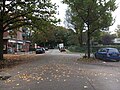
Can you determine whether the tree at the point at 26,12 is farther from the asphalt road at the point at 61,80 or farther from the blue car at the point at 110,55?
the asphalt road at the point at 61,80

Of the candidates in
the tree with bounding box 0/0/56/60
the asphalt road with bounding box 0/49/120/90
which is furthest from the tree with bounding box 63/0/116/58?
the asphalt road with bounding box 0/49/120/90

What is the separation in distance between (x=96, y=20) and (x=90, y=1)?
3.16 meters

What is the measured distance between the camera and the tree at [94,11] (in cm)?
3562

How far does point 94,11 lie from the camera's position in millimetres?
36250

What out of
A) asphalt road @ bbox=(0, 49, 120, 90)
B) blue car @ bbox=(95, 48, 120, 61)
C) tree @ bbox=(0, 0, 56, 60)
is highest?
tree @ bbox=(0, 0, 56, 60)

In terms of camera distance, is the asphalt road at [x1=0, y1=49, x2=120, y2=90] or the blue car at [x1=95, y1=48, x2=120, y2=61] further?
the blue car at [x1=95, y1=48, x2=120, y2=61]

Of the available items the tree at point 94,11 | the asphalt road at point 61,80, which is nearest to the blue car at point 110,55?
the tree at point 94,11

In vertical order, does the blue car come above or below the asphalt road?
above

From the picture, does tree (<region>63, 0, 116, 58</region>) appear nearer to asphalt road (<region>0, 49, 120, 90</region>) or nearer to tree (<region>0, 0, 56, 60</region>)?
tree (<region>0, 0, 56, 60</region>)

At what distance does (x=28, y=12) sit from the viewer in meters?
33.2

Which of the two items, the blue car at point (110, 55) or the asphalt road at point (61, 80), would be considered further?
the blue car at point (110, 55)

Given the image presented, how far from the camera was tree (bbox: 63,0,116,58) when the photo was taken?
35625 mm

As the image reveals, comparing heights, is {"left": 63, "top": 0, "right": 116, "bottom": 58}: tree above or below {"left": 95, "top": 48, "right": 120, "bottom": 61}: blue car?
above

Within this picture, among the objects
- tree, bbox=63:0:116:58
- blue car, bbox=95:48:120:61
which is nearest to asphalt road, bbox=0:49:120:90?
blue car, bbox=95:48:120:61
